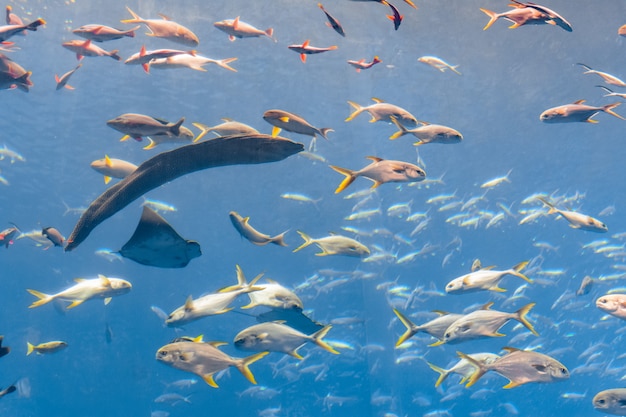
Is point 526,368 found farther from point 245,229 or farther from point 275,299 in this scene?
point 245,229

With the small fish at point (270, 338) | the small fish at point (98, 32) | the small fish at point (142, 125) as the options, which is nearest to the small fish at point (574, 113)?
the small fish at point (270, 338)

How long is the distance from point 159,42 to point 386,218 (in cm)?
1516

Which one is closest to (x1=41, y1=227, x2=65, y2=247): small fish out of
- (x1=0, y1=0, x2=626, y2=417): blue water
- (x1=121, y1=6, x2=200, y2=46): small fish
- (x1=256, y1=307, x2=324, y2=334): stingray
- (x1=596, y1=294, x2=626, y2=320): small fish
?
(x1=121, y1=6, x2=200, y2=46): small fish

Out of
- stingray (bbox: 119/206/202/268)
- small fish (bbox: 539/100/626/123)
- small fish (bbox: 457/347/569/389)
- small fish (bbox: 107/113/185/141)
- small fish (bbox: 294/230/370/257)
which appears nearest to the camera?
stingray (bbox: 119/206/202/268)

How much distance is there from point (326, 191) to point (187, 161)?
23.4 m

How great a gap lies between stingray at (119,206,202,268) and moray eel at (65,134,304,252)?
3.18ft

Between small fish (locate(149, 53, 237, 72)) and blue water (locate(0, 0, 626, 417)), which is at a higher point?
small fish (locate(149, 53, 237, 72))

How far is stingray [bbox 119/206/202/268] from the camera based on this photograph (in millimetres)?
4406

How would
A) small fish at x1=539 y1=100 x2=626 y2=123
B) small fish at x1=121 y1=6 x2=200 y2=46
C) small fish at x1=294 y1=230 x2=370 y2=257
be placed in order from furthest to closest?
small fish at x1=294 y1=230 x2=370 y2=257
small fish at x1=121 y1=6 x2=200 y2=46
small fish at x1=539 y1=100 x2=626 y2=123

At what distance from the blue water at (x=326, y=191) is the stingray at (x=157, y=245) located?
39.2 feet

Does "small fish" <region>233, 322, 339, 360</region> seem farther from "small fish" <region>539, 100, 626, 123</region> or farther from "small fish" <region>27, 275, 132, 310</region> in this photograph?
"small fish" <region>539, 100, 626, 123</region>

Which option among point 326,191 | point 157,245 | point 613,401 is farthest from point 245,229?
point 326,191

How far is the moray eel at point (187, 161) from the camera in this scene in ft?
9.97

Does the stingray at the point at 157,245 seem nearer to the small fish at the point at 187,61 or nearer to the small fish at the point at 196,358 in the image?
the small fish at the point at 196,358
